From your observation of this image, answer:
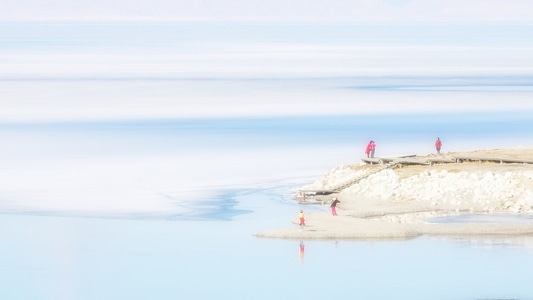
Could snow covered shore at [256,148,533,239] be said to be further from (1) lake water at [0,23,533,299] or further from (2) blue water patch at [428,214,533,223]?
(1) lake water at [0,23,533,299]

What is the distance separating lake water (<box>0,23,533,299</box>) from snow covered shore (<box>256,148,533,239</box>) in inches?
30.2

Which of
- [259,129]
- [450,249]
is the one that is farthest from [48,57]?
Result: [450,249]

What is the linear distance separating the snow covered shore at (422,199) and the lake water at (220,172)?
30.2 inches

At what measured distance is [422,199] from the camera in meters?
38.1

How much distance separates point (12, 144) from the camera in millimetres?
58344

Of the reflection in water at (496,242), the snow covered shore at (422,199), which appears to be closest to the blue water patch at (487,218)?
the snow covered shore at (422,199)

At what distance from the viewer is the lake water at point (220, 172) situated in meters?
29.9

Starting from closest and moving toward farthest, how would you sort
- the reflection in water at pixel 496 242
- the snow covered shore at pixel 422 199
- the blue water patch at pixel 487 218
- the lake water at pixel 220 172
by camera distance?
the lake water at pixel 220 172 < the reflection in water at pixel 496 242 < the snow covered shore at pixel 422 199 < the blue water patch at pixel 487 218

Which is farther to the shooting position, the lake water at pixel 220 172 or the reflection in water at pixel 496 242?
the reflection in water at pixel 496 242

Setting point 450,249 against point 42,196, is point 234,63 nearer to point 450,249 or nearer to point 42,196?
point 42,196

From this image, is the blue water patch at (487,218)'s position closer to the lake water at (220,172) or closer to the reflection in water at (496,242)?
the reflection in water at (496,242)

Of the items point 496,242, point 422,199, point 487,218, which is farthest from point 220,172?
point 496,242

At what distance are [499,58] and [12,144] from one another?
86682mm

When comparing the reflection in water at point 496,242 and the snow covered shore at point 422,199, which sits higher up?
the snow covered shore at point 422,199
